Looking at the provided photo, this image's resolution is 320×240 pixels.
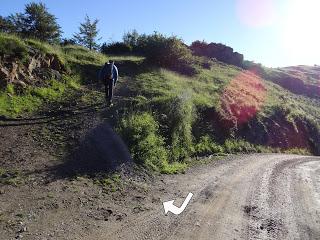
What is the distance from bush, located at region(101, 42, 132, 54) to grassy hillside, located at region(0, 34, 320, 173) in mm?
6767

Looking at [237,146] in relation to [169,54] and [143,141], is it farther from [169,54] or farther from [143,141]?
[169,54]

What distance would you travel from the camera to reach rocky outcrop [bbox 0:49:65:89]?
17.2 m

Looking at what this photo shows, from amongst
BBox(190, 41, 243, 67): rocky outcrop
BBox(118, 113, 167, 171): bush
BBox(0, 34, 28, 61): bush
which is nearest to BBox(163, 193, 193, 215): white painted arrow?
BBox(118, 113, 167, 171): bush

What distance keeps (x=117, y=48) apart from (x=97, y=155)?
24.5 m

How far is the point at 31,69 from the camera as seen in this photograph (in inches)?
→ 748

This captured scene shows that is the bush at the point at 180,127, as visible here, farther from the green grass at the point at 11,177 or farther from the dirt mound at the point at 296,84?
the dirt mound at the point at 296,84

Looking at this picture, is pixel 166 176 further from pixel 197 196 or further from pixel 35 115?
pixel 35 115

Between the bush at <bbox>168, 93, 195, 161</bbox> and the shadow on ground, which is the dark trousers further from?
the shadow on ground

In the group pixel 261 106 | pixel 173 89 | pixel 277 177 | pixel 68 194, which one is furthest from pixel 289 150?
pixel 68 194

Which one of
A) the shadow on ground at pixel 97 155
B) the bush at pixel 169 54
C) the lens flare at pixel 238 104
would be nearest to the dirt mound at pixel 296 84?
the lens flare at pixel 238 104

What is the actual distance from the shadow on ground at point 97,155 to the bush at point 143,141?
1.12 feet

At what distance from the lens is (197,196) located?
12344mm

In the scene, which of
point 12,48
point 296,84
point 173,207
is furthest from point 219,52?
point 173,207

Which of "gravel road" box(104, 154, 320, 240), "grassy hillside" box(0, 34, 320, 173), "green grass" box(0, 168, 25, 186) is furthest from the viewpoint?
"grassy hillside" box(0, 34, 320, 173)
